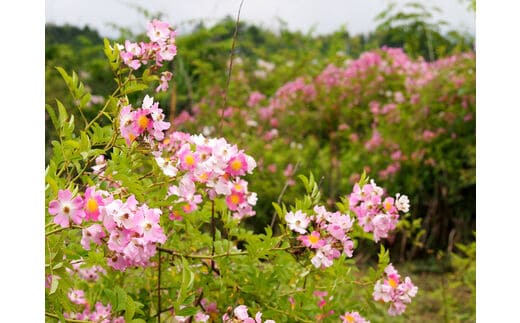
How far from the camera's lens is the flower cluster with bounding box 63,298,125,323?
4.29 feet

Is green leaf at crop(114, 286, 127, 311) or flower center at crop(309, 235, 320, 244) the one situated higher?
flower center at crop(309, 235, 320, 244)

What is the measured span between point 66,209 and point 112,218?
0.06 metres

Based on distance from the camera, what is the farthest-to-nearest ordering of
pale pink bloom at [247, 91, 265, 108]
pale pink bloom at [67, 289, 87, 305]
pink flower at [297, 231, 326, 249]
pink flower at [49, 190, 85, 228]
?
pale pink bloom at [247, 91, 265, 108] → pale pink bloom at [67, 289, 87, 305] → pink flower at [297, 231, 326, 249] → pink flower at [49, 190, 85, 228]

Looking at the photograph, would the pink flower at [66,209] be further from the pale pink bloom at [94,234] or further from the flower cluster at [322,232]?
the flower cluster at [322,232]

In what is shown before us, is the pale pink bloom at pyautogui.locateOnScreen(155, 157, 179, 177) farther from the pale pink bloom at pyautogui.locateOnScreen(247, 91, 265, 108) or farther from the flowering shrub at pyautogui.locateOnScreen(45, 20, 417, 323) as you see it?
the pale pink bloom at pyautogui.locateOnScreen(247, 91, 265, 108)

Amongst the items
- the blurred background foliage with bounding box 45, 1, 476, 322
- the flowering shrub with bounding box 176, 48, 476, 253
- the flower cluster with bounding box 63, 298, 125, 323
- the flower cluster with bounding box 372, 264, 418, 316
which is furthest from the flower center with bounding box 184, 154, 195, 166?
the flowering shrub with bounding box 176, 48, 476, 253

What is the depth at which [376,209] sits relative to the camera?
1.38 meters

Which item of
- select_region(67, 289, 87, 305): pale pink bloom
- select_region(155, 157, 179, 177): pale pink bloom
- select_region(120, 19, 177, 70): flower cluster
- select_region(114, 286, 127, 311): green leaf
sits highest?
select_region(120, 19, 177, 70): flower cluster

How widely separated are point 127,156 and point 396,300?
65 cm

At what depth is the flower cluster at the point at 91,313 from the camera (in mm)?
1307

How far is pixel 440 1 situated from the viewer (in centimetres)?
541

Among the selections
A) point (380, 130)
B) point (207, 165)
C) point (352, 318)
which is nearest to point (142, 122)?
point (207, 165)
